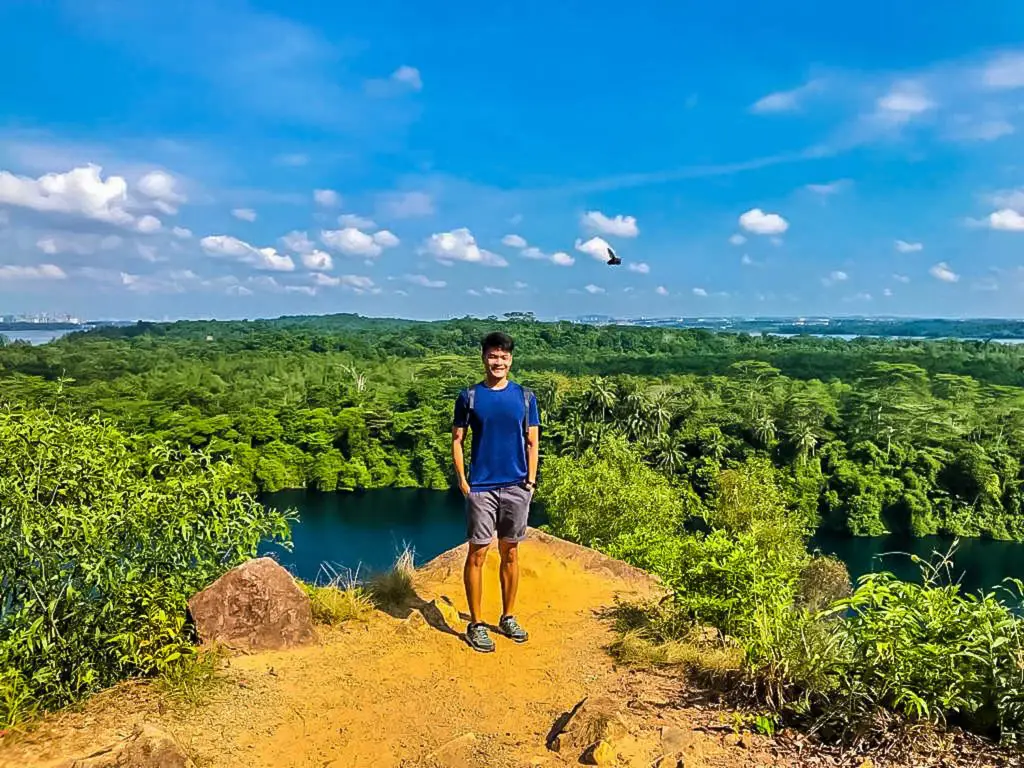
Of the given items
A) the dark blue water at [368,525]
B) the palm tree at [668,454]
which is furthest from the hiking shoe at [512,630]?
the palm tree at [668,454]

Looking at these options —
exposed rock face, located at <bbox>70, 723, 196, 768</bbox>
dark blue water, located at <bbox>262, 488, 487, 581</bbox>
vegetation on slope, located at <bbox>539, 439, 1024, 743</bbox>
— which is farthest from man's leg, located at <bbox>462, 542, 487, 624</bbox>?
dark blue water, located at <bbox>262, 488, 487, 581</bbox>

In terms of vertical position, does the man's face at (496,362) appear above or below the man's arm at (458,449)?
above

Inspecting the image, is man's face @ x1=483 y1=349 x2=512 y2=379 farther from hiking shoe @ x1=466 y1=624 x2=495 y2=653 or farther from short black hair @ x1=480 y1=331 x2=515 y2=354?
hiking shoe @ x1=466 y1=624 x2=495 y2=653

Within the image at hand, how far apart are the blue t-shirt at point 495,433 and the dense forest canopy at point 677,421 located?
Answer: 14.8 meters

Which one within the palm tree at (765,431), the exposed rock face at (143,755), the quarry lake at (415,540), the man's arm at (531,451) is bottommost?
the quarry lake at (415,540)

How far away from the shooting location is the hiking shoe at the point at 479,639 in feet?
13.4

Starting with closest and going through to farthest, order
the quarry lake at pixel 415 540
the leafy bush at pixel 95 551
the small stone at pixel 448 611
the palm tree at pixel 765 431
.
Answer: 1. the leafy bush at pixel 95 551
2. the small stone at pixel 448 611
3. the quarry lake at pixel 415 540
4. the palm tree at pixel 765 431

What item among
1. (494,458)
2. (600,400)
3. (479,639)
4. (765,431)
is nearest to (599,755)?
(479,639)

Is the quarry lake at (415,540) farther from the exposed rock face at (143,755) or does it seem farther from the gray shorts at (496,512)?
the exposed rock face at (143,755)

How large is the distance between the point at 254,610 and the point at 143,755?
54.6 inches

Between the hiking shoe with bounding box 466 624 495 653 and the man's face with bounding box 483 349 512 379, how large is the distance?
1.44 meters

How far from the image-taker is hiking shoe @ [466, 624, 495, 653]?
4090 millimetres

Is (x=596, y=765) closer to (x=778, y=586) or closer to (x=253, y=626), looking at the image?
(x=778, y=586)

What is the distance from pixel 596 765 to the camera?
9.20 feet
